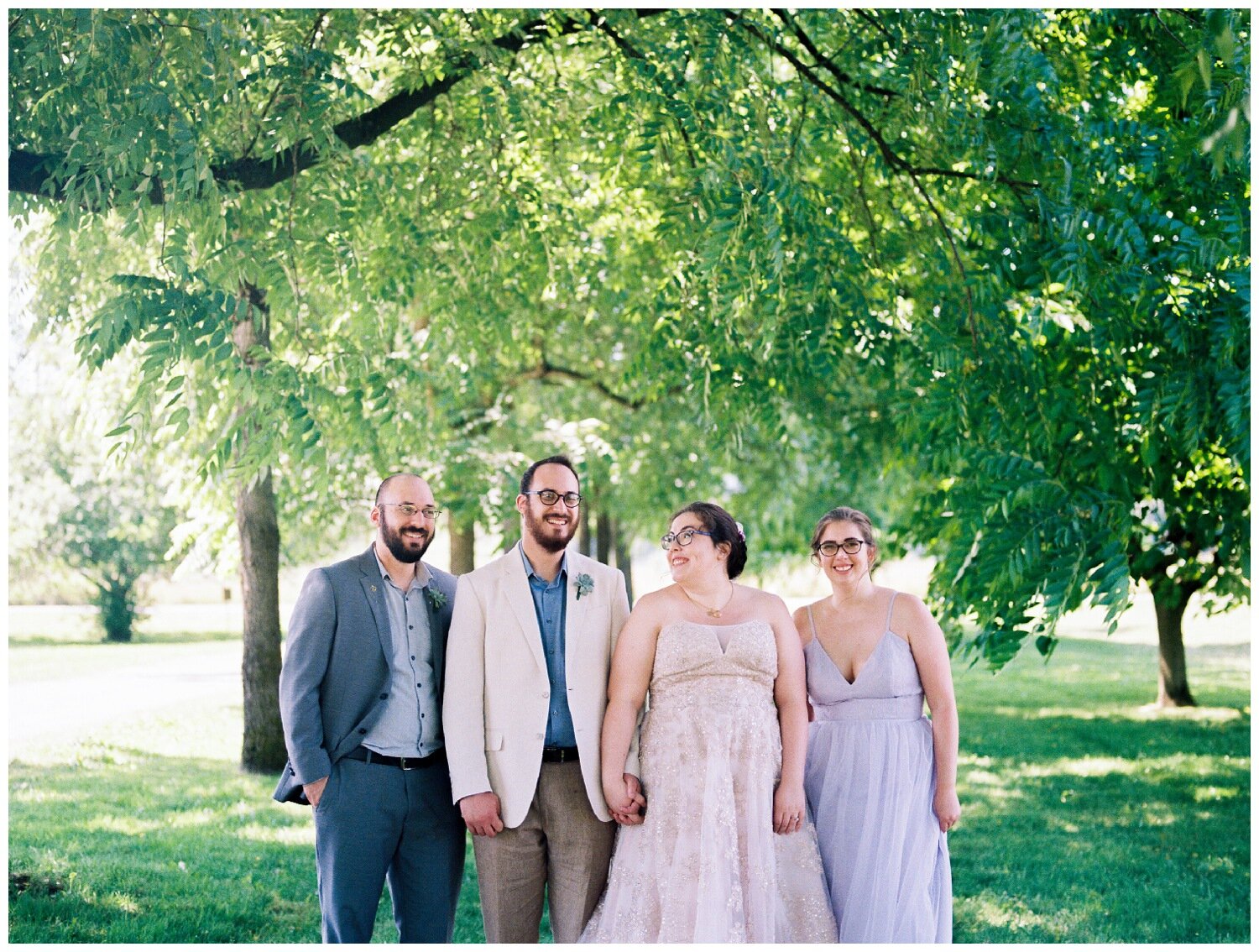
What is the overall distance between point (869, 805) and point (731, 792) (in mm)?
535

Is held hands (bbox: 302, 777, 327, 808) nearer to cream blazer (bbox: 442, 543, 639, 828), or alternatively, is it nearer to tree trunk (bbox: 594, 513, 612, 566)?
cream blazer (bbox: 442, 543, 639, 828)

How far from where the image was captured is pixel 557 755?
4172 mm

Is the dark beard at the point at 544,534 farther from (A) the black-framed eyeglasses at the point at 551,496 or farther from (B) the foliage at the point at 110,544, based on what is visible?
(B) the foliage at the point at 110,544

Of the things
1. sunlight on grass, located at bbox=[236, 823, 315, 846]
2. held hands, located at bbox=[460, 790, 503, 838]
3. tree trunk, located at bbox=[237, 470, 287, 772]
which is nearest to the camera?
held hands, located at bbox=[460, 790, 503, 838]

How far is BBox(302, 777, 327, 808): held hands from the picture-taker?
13.5 ft

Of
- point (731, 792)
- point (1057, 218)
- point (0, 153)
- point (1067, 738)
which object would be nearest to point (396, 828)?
point (731, 792)

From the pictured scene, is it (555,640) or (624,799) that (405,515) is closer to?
(555,640)

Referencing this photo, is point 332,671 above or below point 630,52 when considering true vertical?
below

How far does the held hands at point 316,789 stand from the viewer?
4.13m

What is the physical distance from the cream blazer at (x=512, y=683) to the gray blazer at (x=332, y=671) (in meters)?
0.25

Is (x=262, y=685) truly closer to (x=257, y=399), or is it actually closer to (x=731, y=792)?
(x=257, y=399)

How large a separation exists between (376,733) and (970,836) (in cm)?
619

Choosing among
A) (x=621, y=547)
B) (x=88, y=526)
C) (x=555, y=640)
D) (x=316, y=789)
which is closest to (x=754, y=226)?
(x=555, y=640)

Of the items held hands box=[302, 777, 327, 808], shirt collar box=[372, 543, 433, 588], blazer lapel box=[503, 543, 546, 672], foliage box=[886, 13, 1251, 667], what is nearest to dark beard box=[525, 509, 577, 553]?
blazer lapel box=[503, 543, 546, 672]
